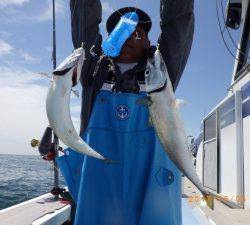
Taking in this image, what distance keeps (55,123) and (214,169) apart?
15.4 ft

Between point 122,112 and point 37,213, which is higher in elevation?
point 122,112

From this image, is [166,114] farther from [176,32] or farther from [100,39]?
[100,39]

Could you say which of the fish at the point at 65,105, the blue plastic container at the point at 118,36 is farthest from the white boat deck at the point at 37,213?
the blue plastic container at the point at 118,36

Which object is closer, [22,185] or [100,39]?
[100,39]

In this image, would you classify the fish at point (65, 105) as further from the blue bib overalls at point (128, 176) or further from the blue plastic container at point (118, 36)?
the blue bib overalls at point (128, 176)

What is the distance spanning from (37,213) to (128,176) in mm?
1849

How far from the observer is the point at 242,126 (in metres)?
5.23

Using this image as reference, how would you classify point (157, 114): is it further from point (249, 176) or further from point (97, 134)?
point (249, 176)

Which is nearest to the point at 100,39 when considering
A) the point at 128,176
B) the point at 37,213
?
the point at 128,176

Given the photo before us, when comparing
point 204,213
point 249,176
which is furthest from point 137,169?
point 249,176

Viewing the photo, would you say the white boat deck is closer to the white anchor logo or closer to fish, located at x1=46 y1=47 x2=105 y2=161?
the white anchor logo

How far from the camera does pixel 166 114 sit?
7.23 feet

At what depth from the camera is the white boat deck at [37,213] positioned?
12.7ft

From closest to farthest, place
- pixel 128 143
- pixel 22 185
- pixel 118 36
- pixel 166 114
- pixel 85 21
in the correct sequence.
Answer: pixel 166 114, pixel 118 36, pixel 128 143, pixel 85 21, pixel 22 185
